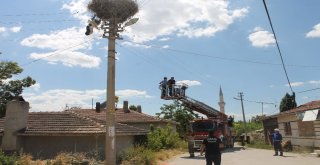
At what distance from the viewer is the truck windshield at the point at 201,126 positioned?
2728cm

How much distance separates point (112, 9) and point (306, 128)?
1915cm

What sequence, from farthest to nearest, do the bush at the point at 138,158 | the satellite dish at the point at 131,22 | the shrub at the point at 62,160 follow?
the bush at the point at 138,158
the satellite dish at the point at 131,22
the shrub at the point at 62,160

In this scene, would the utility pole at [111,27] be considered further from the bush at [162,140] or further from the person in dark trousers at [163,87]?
the bush at [162,140]

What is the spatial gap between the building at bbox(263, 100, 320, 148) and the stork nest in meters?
15.5

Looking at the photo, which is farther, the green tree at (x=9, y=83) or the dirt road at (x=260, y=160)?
the green tree at (x=9, y=83)

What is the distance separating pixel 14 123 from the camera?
24.3 meters

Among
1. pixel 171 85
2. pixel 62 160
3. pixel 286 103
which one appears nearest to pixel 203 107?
pixel 171 85

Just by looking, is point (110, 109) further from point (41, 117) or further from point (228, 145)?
point (228, 145)

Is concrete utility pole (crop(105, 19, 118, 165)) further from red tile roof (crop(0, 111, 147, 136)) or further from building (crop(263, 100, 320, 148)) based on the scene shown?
building (crop(263, 100, 320, 148))

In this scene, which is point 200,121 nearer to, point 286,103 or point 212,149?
point 212,149

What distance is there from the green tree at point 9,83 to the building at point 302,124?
1035 inches

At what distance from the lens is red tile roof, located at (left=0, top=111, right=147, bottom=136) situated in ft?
76.0

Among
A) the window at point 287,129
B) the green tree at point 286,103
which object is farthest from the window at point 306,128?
the green tree at point 286,103

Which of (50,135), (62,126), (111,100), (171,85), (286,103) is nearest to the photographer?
(111,100)
